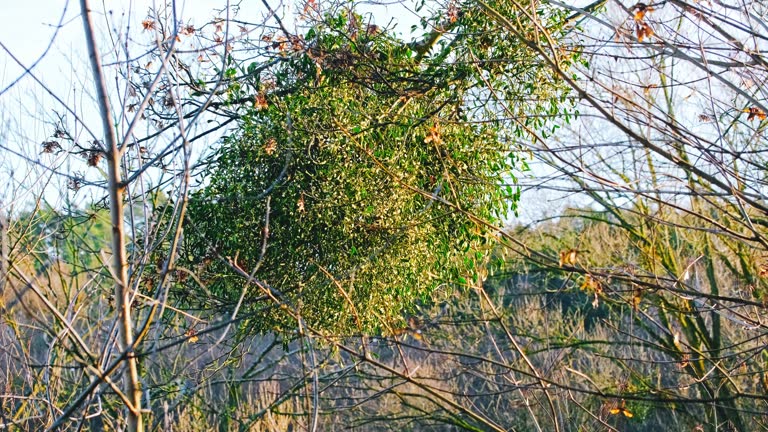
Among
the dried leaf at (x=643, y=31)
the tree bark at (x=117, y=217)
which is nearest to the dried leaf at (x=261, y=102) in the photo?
the tree bark at (x=117, y=217)

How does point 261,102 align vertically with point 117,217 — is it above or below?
above

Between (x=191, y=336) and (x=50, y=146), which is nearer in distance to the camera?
(x=191, y=336)

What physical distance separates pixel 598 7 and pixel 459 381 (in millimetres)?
5673

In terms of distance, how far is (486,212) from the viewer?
3.32 m

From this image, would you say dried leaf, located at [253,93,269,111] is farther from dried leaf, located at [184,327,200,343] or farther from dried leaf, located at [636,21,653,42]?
dried leaf, located at [636,21,653,42]

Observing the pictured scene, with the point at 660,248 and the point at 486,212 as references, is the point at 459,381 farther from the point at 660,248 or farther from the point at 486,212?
the point at 486,212

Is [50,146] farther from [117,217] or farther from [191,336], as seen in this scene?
[191,336]

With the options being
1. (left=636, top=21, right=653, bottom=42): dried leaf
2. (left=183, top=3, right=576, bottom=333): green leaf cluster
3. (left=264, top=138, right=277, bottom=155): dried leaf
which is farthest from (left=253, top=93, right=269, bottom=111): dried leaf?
(left=636, top=21, right=653, bottom=42): dried leaf

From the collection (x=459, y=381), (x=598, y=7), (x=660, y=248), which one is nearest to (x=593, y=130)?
(x=660, y=248)

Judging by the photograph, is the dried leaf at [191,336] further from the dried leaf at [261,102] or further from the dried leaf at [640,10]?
the dried leaf at [640,10]

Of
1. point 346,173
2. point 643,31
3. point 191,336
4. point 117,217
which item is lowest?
point 191,336

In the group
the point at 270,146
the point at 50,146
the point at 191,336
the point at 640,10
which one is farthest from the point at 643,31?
the point at 50,146

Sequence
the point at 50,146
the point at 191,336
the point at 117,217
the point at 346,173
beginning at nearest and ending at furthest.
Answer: the point at 191,336, the point at 117,217, the point at 50,146, the point at 346,173

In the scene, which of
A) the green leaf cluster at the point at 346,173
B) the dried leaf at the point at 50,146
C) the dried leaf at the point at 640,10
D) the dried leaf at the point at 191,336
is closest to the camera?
the dried leaf at the point at 191,336
